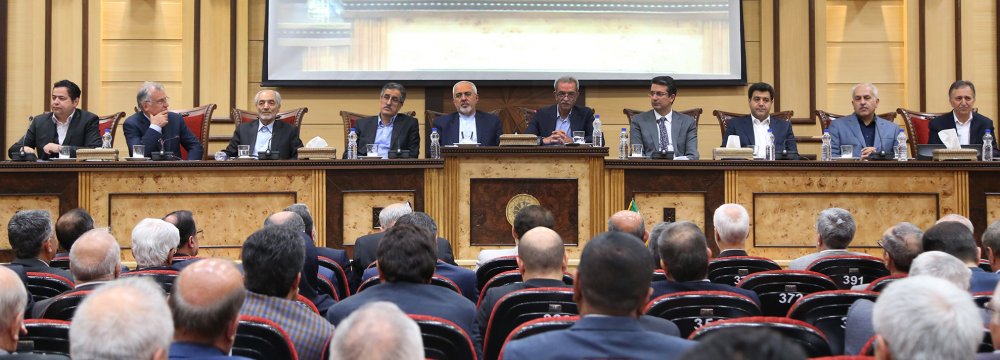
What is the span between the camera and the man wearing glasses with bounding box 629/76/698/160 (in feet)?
23.9

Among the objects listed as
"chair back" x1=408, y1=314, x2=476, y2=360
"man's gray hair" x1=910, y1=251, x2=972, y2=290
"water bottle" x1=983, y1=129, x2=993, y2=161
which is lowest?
"chair back" x1=408, y1=314, x2=476, y2=360

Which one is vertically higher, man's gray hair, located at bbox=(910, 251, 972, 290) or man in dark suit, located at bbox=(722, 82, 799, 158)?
man in dark suit, located at bbox=(722, 82, 799, 158)

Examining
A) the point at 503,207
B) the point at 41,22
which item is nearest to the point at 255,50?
the point at 41,22

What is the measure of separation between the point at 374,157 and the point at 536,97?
9.34 ft

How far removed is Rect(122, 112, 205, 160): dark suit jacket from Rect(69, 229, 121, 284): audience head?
3.85 m

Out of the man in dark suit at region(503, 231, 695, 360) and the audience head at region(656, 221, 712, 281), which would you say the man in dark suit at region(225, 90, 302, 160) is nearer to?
the audience head at region(656, 221, 712, 281)

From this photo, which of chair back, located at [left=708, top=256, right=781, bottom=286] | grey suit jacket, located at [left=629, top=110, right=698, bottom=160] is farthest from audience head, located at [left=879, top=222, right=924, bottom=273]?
grey suit jacket, located at [left=629, top=110, right=698, bottom=160]

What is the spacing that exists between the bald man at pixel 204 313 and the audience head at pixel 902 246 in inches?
92.3

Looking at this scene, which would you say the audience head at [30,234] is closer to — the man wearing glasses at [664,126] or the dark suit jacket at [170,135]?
Result: the dark suit jacket at [170,135]

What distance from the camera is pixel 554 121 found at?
746cm

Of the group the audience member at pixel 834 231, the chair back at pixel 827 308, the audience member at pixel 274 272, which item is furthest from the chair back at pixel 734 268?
the audience member at pixel 274 272

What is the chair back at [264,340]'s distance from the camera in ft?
7.76

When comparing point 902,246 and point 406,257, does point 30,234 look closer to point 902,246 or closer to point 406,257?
point 406,257

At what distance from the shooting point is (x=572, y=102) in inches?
291
